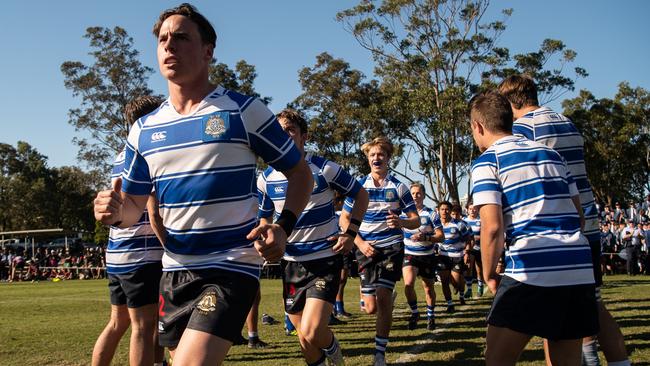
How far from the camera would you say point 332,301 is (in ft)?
19.2

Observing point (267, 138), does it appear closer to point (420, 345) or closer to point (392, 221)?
point (392, 221)

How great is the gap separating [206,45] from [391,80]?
106 feet

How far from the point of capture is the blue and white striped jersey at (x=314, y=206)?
612 cm

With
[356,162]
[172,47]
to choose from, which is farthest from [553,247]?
[356,162]

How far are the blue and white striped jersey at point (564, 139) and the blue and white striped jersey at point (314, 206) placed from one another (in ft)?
5.91

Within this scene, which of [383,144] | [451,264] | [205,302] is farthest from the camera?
[451,264]

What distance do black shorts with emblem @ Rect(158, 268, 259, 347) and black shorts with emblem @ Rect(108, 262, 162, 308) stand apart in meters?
1.83

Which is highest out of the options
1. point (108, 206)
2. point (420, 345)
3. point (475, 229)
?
point (475, 229)

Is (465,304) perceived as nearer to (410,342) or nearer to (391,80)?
(410,342)

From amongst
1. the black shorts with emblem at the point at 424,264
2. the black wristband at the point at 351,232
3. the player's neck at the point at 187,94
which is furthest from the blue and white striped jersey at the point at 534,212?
the black shorts with emblem at the point at 424,264

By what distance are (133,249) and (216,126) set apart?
8.21 feet

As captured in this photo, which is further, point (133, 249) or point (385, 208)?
point (385, 208)

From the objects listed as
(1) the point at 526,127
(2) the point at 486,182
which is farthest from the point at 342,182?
(2) the point at 486,182

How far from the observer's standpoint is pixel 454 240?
47.5ft
